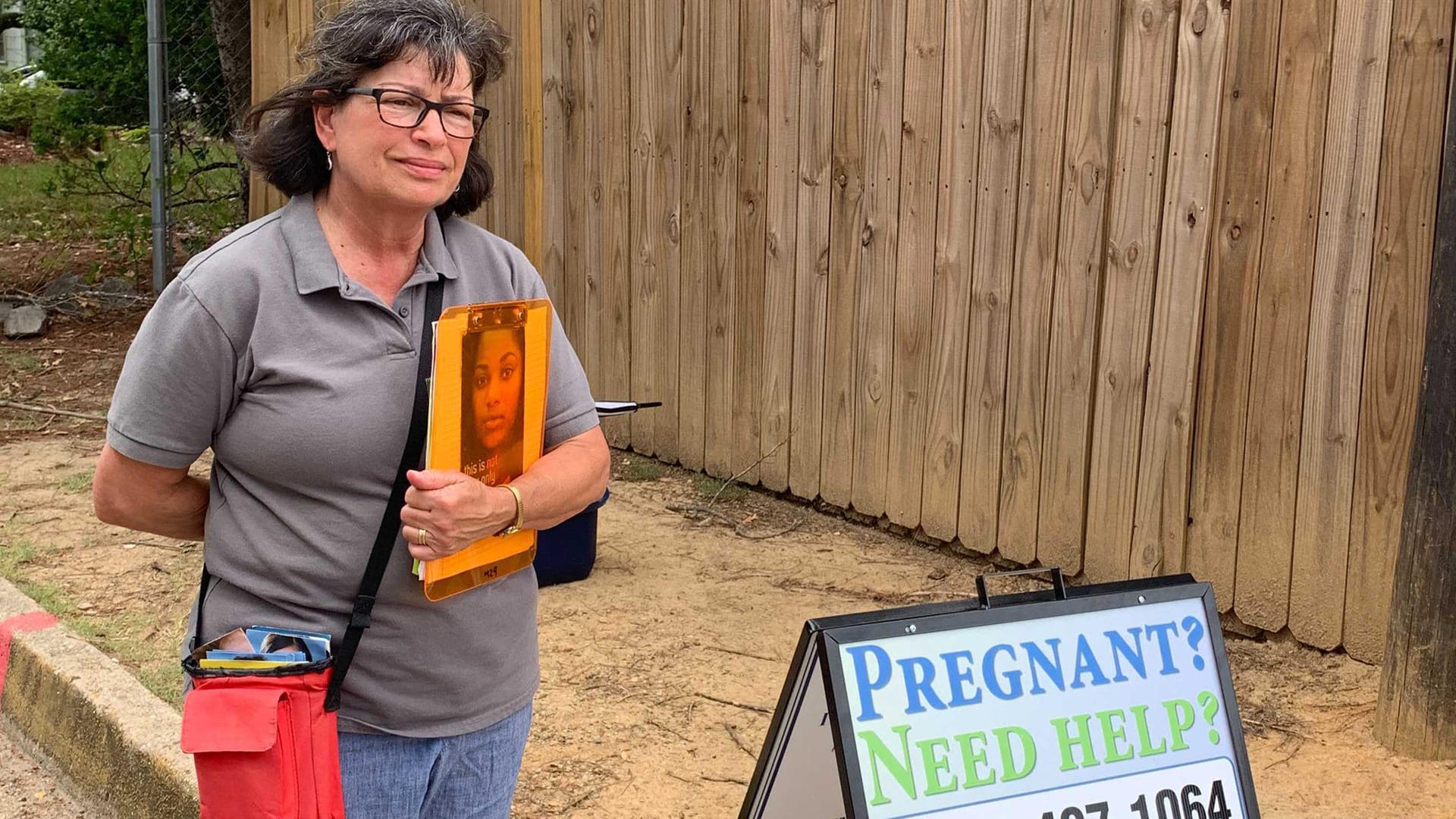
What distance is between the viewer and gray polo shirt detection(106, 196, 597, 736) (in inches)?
77.3

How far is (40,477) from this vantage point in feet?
20.5

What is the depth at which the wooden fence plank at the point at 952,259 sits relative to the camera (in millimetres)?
4863

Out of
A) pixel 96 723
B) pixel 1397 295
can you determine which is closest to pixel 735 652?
pixel 96 723

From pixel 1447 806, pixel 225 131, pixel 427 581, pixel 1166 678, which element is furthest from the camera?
pixel 225 131

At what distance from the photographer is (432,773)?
2191 millimetres

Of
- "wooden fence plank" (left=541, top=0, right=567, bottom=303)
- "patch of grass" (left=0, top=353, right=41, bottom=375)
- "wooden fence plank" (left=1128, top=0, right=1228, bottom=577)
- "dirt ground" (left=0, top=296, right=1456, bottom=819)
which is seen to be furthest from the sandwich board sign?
"patch of grass" (left=0, top=353, right=41, bottom=375)

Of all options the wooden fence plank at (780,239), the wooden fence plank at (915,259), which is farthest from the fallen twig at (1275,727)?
the wooden fence plank at (780,239)

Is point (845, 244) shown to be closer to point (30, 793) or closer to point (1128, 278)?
point (1128, 278)

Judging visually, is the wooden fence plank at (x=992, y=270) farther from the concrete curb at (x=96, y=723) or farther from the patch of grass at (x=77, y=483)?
the patch of grass at (x=77, y=483)

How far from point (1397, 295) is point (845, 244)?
6.85 feet

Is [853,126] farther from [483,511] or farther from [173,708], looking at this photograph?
[483,511]

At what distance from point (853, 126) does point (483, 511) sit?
11.7ft

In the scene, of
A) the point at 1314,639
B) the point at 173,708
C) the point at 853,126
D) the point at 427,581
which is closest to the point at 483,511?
the point at 427,581

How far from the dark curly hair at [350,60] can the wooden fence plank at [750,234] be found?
3.54 m
